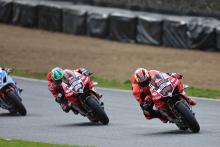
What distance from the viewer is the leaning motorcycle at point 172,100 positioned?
13.9 metres

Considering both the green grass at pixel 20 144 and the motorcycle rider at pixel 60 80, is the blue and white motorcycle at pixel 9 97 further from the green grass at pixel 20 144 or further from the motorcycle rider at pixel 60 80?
the green grass at pixel 20 144

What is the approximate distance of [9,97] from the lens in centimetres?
1748

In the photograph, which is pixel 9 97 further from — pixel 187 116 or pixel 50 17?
pixel 50 17

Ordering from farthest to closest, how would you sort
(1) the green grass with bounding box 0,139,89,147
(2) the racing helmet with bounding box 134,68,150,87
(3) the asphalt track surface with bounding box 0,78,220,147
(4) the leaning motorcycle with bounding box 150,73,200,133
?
(2) the racing helmet with bounding box 134,68,150,87 < (4) the leaning motorcycle with bounding box 150,73,200,133 < (3) the asphalt track surface with bounding box 0,78,220,147 < (1) the green grass with bounding box 0,139,89,147

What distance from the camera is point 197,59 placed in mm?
29156

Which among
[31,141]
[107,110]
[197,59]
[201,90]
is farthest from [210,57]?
[31,141]

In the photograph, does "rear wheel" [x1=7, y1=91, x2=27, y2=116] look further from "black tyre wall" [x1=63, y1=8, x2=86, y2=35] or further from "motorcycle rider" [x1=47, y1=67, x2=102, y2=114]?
"black tyre wall" [x1=63, y1=8, x2=86, y2=35]

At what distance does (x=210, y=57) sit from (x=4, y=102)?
1290 cm

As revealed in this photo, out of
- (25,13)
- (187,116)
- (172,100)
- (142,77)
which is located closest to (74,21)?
(25,13)

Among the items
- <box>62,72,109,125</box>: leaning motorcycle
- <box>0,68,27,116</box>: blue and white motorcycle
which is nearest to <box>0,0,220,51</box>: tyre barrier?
<box>0,68,27,116</box>: blue and white motorcycle

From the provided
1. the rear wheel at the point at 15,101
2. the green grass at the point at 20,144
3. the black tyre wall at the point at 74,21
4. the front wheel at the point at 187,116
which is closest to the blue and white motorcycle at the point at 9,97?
the rear wheel at the point at 15,101

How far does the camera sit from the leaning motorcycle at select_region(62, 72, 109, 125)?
1560cm

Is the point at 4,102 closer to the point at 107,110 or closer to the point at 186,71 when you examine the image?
the point at 107,110

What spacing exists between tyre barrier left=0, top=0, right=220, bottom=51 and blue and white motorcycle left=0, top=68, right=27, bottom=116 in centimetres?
1249
